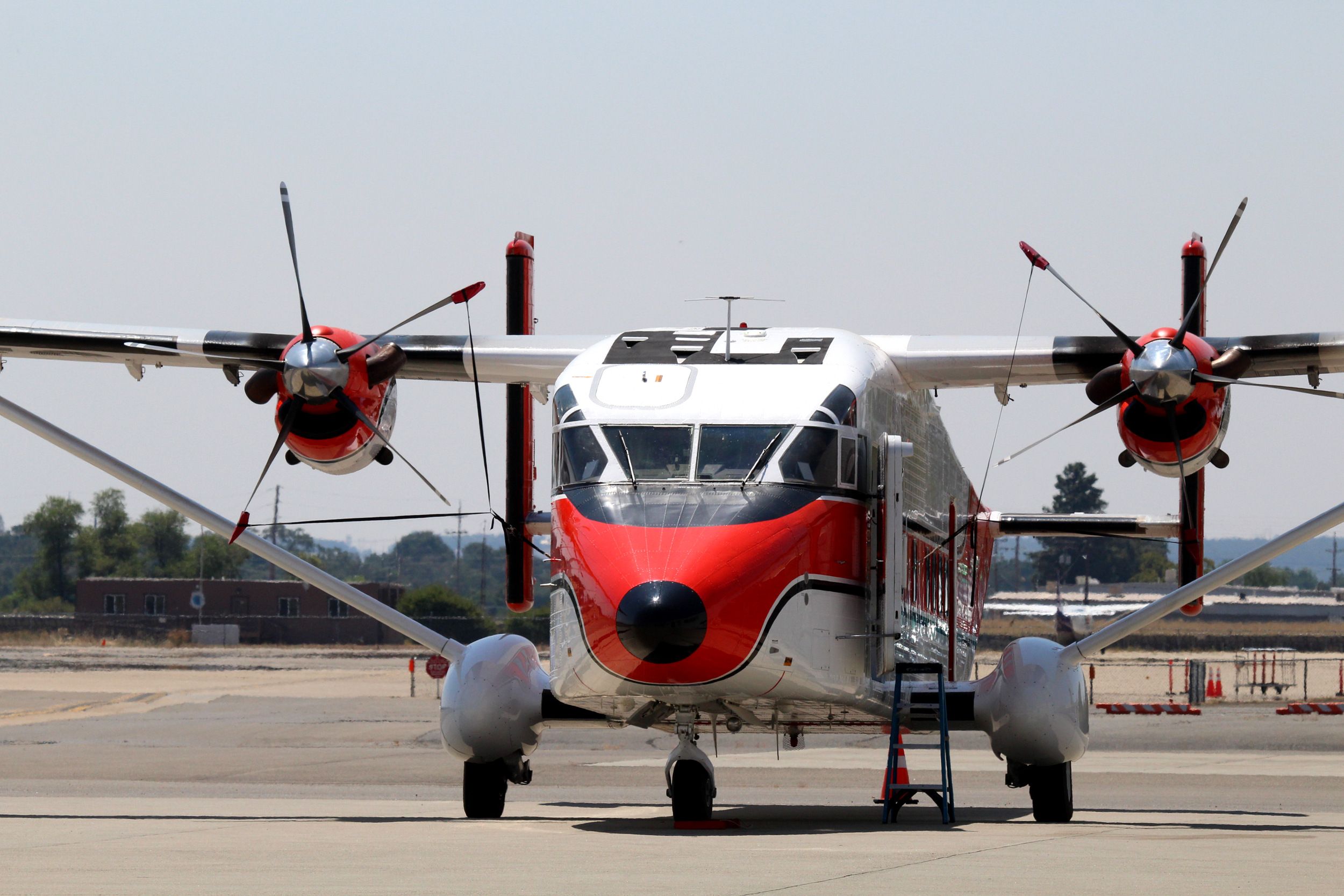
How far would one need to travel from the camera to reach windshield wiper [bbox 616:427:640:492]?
12281 millimetres

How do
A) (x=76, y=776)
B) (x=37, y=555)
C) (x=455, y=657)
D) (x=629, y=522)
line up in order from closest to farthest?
(x=629, y=522)
(x=455, y=657)
(x=76, y=776)
(x=37, y=555)

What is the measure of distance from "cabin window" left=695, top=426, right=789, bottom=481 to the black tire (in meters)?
2.45

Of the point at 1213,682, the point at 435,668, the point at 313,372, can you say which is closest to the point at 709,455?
the point at 313,372

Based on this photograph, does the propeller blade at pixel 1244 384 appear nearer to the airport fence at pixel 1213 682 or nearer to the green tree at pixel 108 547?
the airport fence at pixel 1213 682

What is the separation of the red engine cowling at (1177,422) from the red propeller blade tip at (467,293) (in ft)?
18.7

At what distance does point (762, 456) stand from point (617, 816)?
13.4 feet

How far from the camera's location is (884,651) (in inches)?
533

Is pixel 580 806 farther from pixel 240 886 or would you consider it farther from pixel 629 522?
pixel 240 886

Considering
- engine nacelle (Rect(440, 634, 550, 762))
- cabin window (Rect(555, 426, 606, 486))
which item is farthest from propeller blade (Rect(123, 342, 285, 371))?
cabin window (Rect(555, 426, 606, 486))

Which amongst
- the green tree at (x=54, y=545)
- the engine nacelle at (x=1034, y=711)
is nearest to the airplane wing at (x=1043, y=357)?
the engine nacelle at (x=1034, y=711)

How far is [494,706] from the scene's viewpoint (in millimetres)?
14477

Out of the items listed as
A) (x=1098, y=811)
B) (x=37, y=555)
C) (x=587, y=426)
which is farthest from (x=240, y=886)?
(x=37, y=555)

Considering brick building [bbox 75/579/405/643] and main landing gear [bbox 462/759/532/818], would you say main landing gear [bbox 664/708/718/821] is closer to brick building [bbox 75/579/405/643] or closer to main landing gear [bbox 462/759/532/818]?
main landing gear [bbox 462/759/532/818]

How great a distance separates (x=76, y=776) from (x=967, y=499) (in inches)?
464
